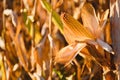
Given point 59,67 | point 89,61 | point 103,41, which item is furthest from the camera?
point 59,67

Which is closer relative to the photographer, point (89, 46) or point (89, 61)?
point (89, 46)

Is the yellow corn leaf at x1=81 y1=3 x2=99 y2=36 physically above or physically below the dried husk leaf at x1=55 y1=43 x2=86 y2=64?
above

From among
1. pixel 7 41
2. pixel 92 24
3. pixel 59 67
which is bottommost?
pixel 59 67

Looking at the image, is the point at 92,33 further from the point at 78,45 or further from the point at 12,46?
the point at 12,46

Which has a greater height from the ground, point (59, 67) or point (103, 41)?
point (103, 41)

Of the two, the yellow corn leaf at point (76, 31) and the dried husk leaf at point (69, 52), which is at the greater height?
the yellow corn leaf at point (76, 31)

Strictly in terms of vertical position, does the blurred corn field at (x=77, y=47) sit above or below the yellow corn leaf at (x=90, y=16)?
below

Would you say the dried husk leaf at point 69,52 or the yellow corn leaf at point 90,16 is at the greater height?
the yellow corn leaf at point 90,16

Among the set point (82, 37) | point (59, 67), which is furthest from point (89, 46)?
point (59, 67)

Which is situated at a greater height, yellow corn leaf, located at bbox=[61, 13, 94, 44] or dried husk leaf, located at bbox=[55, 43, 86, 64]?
yellow corn leaf, located at bbox=[61, 13, 94, 44]

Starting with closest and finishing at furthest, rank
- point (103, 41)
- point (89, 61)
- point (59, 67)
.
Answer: point (103, 41), point (89, 61), point (59, 67)

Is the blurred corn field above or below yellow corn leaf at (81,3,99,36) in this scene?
below
